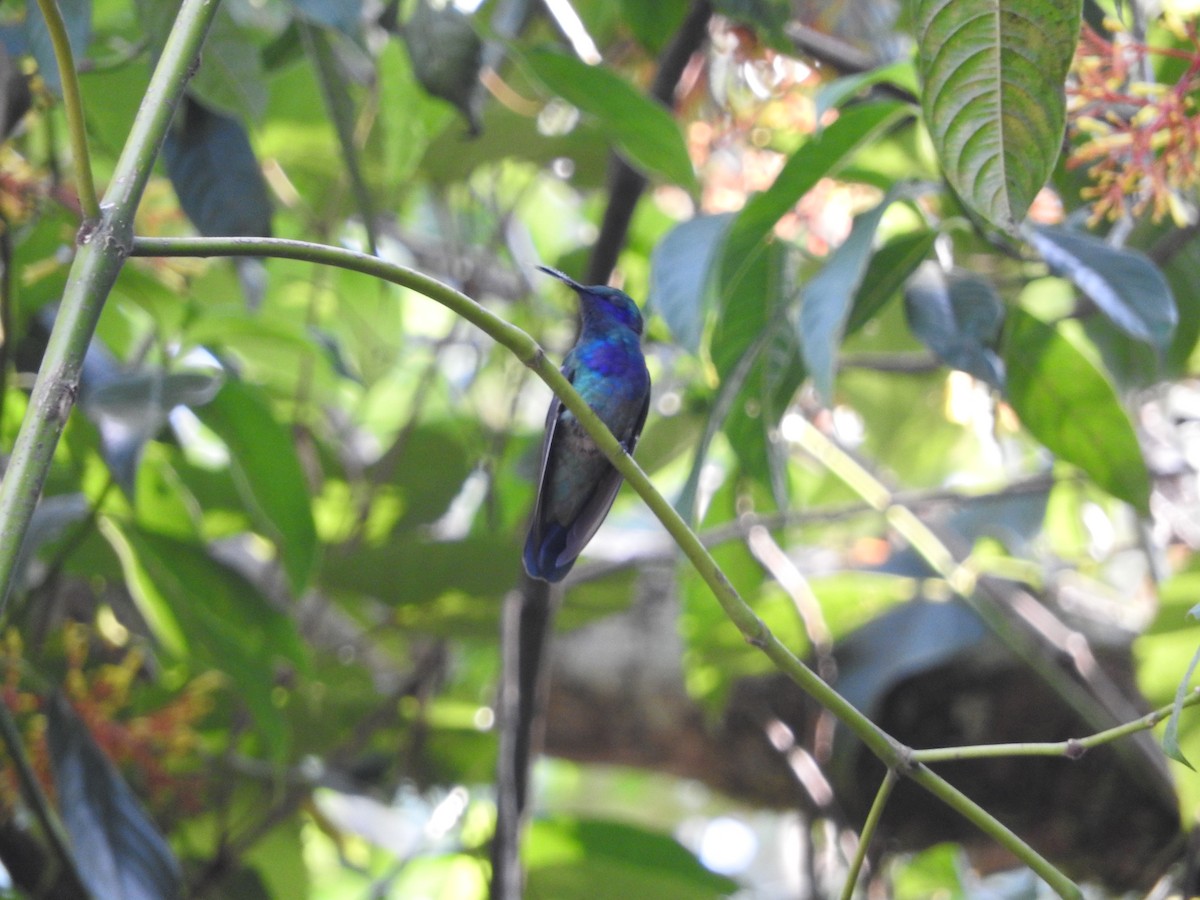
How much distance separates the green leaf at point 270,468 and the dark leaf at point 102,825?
1.41 ft

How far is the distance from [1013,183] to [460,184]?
2.20 meters

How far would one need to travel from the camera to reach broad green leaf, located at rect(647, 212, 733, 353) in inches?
76.4

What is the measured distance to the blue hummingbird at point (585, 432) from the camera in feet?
6.19

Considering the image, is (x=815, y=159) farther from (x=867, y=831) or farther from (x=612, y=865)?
(x=612, y=865)

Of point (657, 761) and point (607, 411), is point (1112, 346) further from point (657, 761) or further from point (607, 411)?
point (657, 761)

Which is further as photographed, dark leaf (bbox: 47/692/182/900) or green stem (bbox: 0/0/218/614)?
dark leaf (bbox: 47/692/182/900)

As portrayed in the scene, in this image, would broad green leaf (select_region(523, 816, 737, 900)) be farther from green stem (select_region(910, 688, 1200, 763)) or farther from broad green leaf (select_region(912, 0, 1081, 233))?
broad green leaf (select_region(912, 0, 1081, 233))

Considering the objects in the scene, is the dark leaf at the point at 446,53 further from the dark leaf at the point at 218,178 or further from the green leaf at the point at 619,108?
the dark leaf at the point at 218,178

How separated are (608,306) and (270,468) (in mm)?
687

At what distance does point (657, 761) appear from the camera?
11.8ft

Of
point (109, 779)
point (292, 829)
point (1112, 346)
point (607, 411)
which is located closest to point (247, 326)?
point (607, 411)

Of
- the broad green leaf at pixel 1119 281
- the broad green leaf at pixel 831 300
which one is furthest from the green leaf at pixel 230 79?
the broad green leaf at pixel 1119 281

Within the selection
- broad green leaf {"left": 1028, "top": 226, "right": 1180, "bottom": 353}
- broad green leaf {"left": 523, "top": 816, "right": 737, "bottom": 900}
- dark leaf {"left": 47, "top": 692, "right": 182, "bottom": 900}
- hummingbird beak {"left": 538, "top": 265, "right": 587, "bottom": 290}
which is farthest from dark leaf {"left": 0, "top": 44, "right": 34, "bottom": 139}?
broad green leaf {"left": 523, "top": 816, "right": 737, "bottom": 900}

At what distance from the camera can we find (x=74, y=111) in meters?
0.96
